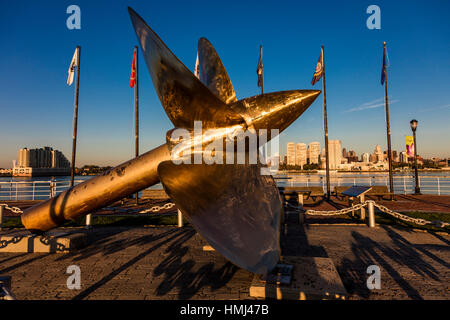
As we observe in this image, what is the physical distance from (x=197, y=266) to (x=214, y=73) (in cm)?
373

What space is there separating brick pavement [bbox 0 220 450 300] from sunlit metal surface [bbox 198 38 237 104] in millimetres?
3018

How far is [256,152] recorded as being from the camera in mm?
2979

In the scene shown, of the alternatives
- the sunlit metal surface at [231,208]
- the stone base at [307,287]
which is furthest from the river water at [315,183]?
the sunlit metal surface at [231,208]

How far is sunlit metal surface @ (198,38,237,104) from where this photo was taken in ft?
12.0

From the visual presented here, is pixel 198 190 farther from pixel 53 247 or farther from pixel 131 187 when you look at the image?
pixel 53 247

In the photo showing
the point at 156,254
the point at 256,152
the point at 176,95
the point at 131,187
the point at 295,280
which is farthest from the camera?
the point at 156,254

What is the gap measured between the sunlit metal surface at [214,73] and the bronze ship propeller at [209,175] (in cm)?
10

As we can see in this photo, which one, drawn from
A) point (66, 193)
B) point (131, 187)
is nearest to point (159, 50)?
point (131, 187)

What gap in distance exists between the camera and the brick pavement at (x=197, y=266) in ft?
13.3

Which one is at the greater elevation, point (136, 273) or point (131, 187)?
point (131, 187)

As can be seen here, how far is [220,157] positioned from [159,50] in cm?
114

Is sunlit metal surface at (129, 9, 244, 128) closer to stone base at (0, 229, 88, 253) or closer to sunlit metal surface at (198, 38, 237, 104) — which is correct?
sunlit metal surface at (198, 38, 237, 104)

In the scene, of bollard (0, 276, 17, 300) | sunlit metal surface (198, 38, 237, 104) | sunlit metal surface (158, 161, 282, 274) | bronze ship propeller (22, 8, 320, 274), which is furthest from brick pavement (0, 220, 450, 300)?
sunlit metal surface (198, 38, 237, 104)

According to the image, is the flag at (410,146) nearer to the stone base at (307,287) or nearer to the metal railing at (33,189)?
the stone base at (307,287)
